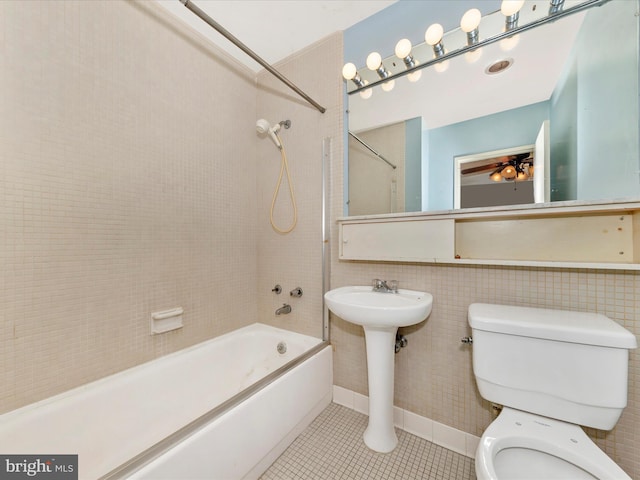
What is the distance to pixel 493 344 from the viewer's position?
0.99 metres

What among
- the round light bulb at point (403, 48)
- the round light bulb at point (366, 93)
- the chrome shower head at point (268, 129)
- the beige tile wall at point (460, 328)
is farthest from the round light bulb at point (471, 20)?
the chrome shower head at point (268, 129)

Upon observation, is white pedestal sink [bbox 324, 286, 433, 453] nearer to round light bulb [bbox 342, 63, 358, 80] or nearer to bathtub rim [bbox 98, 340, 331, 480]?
bathtub rim [bbox 98, 340, 331, 480]

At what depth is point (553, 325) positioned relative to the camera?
899 mm

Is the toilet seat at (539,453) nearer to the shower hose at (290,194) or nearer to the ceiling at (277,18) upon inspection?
the shower hose at (290,194)

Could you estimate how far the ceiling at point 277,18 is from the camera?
4.67ft

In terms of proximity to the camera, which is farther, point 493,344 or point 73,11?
point 73,11

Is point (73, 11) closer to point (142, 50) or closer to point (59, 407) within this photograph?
point (142, 50)

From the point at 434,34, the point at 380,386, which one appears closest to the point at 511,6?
the point at 434,34

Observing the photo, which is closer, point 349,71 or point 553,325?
point 553,325

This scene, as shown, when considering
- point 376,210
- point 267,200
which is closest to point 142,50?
point 267,200

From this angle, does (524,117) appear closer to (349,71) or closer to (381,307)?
(349,71)

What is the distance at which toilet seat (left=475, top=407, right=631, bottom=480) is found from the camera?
2.43ft

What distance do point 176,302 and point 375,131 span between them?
1599 millimetres

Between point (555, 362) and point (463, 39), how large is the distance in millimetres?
1491
